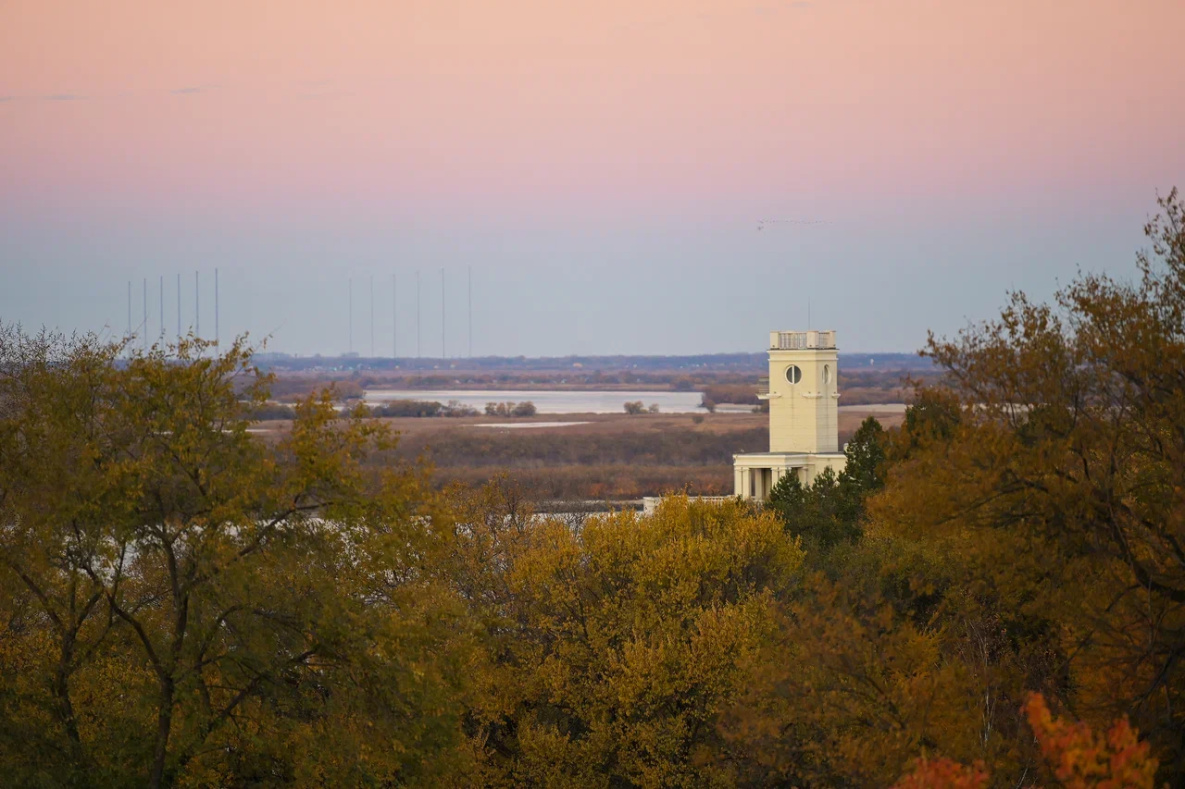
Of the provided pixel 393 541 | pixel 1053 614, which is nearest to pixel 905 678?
pixel 1053 614

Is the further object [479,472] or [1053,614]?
[479,472]

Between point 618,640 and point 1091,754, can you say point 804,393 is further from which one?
point 1091,754

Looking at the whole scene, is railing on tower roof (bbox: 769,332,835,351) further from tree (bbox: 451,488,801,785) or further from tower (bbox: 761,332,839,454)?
tree (bbox: 451,488,801,785)

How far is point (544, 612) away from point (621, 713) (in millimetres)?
3594

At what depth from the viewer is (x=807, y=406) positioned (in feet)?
273

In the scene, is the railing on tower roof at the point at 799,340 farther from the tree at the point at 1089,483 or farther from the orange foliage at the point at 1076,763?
the orange foliage at the point at 1076,763

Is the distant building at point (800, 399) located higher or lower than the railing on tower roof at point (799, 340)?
lower

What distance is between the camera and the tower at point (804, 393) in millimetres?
82812

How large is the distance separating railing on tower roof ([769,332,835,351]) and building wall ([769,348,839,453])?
456mm

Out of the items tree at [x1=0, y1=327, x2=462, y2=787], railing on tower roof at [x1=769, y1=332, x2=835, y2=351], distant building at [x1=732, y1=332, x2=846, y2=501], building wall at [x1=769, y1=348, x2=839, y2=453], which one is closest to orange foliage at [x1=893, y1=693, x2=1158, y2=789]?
tree at [x1=0, y1=327, x2=462, y2=787]

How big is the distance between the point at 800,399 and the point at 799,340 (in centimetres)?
347

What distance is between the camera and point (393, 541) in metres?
20.4

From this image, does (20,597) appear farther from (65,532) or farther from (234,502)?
(234,502)

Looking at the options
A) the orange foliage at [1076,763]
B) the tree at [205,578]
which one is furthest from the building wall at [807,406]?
the orange foliage at [1076,763]
